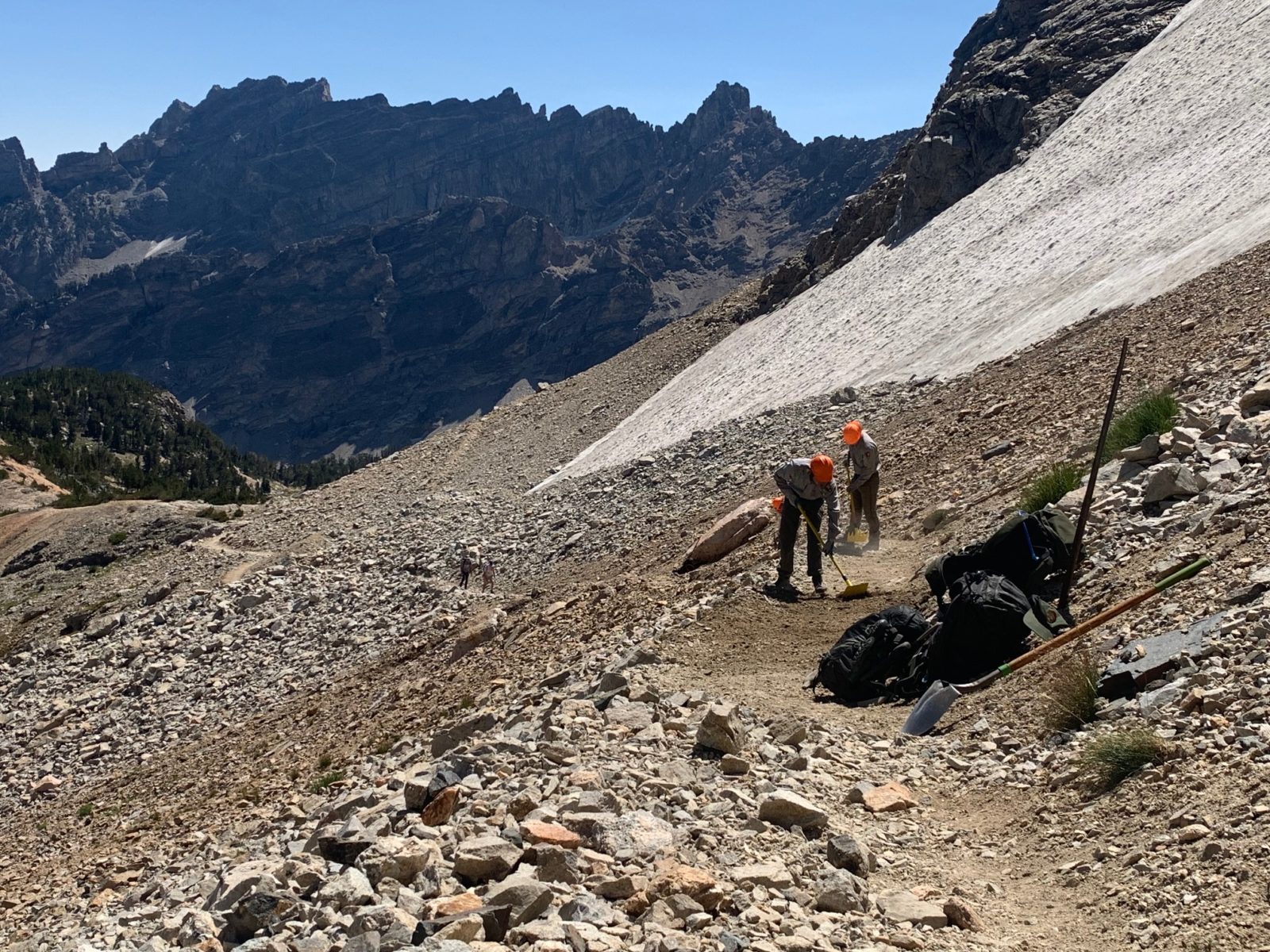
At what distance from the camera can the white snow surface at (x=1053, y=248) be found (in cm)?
2342

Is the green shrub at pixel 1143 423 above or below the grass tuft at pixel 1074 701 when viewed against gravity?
above

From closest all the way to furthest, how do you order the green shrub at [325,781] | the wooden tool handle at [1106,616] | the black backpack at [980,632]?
the wooden tool handle at [1106,616] < the black backpack at [980,632] < the green shrub at [325,781]

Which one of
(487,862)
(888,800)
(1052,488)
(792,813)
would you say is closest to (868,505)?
(1052,488)

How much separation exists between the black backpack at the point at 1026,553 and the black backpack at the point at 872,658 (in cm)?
64

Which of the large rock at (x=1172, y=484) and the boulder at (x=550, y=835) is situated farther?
the large rock at (x=1172, y=484)

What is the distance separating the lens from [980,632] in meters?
9.01

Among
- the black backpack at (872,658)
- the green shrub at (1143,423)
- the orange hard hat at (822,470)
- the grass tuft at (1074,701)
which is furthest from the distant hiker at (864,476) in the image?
the grass tuft at (1074,701)

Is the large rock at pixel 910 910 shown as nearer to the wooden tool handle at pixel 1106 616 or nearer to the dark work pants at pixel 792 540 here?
the wooden tool handle at pixel 1106 616

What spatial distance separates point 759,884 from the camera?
5.81 m

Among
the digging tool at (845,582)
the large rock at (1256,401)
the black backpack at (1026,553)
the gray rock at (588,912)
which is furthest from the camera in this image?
the digging tool at (845,582)

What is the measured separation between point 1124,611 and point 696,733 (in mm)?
3260

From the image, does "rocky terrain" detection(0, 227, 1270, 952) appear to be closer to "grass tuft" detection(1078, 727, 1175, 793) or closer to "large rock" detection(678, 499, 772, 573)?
"grass tuft" detection(1078, 727, 1175, 793)

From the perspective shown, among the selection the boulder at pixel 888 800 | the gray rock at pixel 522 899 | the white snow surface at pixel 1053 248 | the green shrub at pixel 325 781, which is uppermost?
the white snow surface at pixel 1053 248

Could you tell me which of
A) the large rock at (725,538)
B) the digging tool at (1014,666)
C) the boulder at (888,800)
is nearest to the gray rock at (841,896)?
the boulder at (888,800)
